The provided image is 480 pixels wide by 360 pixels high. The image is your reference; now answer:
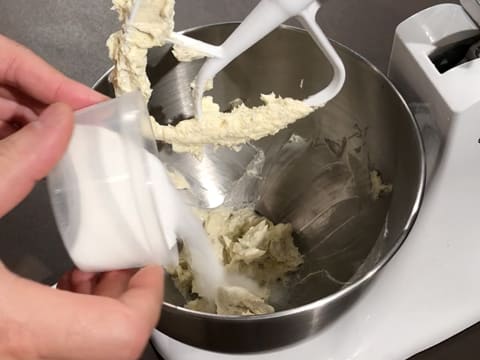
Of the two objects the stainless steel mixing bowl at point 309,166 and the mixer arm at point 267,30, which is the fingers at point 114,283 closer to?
the stainless steel mixing bowl at point 309,166

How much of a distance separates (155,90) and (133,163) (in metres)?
0.29

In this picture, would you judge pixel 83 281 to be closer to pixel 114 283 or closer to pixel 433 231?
pixel 114 283

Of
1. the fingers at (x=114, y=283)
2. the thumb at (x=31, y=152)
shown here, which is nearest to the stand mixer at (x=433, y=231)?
the fingers at (x=114, y=283)

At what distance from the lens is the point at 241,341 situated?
0.56 m

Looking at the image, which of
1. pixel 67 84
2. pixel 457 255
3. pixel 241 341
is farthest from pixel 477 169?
pixel 67 84

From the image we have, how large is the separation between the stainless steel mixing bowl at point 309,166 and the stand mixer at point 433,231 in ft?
0.08

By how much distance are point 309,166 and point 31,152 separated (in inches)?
16.9

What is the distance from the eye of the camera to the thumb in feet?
1.34

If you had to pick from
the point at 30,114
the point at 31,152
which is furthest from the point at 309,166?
the point at 31,152

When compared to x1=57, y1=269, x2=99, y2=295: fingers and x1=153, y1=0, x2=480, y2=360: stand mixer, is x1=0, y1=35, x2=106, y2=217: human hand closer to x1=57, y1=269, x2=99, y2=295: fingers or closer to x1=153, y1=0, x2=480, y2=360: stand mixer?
x1=57, y1=269, x2=99, y2=295: fingers

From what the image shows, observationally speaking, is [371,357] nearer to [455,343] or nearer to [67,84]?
[455,343]

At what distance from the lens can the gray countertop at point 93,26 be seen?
98 centimetres

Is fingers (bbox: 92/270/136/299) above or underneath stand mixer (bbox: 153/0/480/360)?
above

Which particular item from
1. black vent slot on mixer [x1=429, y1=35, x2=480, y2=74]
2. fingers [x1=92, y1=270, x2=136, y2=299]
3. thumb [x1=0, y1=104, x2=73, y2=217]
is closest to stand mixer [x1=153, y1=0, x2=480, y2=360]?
black vent slot on mixer [x1=429, y1=35, x2=480, y2=74]
